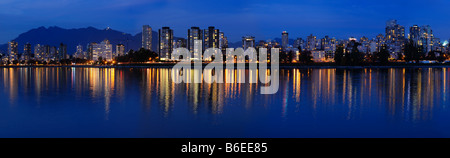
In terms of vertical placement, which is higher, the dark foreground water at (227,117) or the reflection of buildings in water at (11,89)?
the reflection of buildings in water at (11,89)

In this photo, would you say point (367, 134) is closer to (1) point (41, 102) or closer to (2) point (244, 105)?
(2) point (244, 105)

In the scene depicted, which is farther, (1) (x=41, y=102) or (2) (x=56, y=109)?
(1) (x=41, y=102)

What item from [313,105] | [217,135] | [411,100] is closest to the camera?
[217,135]

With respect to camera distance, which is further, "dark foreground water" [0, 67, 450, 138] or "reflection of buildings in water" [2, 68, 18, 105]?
"reflection of buildings in water" [2, 68, 18, 105]

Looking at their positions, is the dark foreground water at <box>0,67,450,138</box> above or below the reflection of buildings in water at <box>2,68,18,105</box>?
below

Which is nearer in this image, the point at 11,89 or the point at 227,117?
the point at 227,117

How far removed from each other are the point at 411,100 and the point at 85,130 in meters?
13.0

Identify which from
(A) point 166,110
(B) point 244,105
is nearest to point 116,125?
(A) point 166,110

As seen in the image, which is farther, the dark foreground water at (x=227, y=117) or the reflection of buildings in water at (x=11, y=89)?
the reflection of buildings in water at (x=11, y=89)

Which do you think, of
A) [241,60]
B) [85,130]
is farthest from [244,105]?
[241,60]

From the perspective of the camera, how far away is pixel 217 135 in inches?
362

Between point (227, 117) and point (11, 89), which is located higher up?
point (11, 89)
